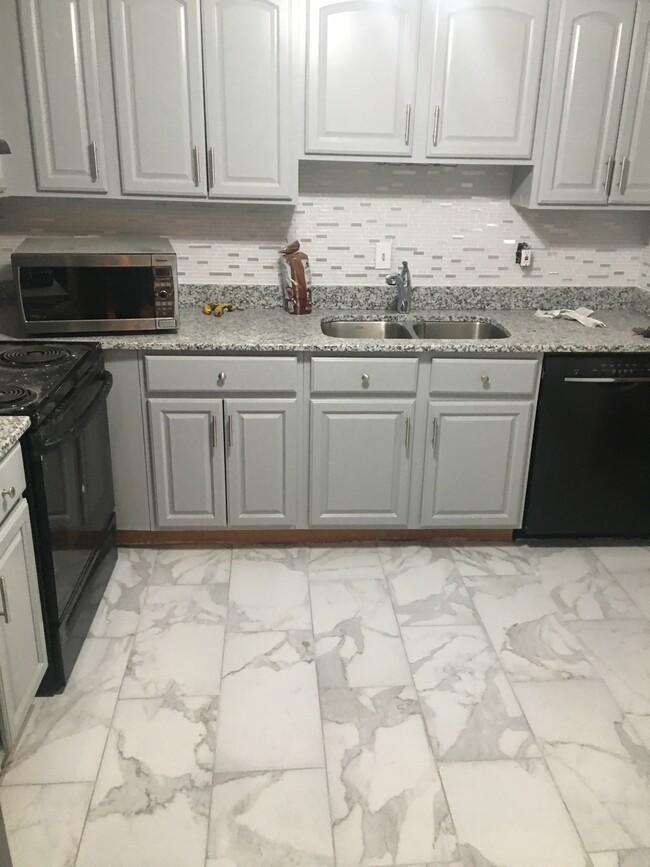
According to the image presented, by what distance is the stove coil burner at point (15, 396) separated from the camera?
6.64 ft

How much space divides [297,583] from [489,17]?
2233 millimetres

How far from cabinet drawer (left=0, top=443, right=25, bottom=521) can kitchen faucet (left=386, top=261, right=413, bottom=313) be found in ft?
5.88

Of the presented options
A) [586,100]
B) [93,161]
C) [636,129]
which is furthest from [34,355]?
[636,129]

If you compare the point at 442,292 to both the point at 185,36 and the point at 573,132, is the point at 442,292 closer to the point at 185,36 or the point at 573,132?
the point at 573,132

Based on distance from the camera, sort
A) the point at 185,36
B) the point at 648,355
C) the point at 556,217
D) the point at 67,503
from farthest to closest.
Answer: the point at 556,217
the point at 648,355
the point at 185,36
the point at 67,503

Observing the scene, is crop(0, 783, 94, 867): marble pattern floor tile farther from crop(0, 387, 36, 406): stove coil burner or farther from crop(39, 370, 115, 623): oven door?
crop(0, 387, 36, 406): stove coil burner

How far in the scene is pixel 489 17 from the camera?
2.67 meters

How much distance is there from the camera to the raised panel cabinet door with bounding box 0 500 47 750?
5.99 feet

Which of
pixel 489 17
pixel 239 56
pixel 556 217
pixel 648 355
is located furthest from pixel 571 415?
pixel 239 56

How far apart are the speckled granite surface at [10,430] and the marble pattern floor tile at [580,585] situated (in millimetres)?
1956

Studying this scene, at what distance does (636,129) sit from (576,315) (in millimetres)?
747

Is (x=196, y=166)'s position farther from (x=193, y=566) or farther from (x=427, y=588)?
(x=427, y=588)

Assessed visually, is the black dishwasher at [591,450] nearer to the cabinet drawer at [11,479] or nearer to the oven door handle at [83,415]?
the oven door handle at [83,415]

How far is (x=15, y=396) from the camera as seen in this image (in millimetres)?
2068
